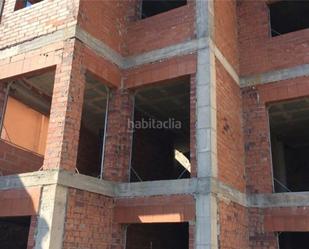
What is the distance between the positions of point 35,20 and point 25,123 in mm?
2433

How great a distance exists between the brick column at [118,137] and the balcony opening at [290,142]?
325 cm

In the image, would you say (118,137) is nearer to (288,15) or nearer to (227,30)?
(227,30)

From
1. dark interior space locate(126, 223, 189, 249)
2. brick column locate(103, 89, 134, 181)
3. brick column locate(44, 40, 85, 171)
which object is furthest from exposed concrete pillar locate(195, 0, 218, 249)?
dark interior space locate(126, 223, 189, 249)

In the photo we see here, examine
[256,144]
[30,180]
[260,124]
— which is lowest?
[30,180]

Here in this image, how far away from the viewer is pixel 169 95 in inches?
353

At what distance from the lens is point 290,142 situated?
41.3 ft

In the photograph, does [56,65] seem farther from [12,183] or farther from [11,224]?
[11,224]

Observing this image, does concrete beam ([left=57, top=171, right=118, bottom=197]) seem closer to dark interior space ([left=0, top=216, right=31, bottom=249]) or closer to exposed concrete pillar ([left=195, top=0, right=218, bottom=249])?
exposed concrete pillar ([left=195, top=0, right=218, bottom=249])

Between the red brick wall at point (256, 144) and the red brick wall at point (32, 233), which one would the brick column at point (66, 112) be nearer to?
the red brick wall at point (32, 233)

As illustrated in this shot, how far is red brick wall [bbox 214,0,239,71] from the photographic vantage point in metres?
7.77

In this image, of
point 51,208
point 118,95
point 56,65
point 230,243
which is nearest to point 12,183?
point 51,208

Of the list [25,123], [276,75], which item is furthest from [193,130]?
[25,123]

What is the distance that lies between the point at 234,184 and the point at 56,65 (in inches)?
148

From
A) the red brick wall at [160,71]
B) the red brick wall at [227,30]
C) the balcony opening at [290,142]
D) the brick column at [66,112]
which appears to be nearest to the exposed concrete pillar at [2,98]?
the brick column at [66,112]
